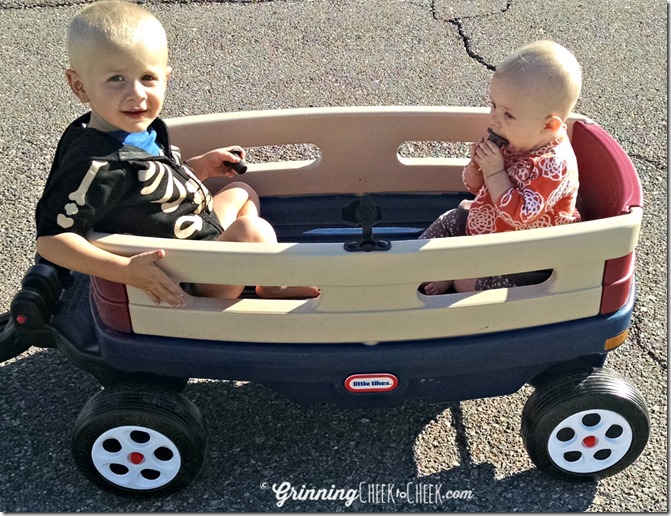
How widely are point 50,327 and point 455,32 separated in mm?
3138

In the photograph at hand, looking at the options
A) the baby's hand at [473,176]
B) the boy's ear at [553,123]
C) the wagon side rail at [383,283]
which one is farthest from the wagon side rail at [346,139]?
the wagon side rail at [383,283]

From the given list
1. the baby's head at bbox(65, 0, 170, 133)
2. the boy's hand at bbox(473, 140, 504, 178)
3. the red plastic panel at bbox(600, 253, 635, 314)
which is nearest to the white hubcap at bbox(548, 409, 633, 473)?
the red plastic panel at bbox(600, 253, 635, 314)

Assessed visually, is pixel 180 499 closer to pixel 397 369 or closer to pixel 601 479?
pixel 397 369

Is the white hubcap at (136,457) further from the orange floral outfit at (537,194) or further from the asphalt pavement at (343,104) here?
the orange floral outfit at (537,194)

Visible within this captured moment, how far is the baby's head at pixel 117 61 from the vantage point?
2.11 metres

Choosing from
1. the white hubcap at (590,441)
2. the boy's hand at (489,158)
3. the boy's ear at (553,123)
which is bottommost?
the white hubcap at (590,441)

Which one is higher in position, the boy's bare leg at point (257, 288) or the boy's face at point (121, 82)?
the boy's face at point (121, 82)

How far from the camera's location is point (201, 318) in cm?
216

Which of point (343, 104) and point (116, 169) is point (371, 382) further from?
point (343, 104)

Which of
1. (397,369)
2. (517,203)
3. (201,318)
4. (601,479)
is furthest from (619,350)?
(201,318)

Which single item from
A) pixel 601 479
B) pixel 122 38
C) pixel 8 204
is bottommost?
pixel 601 479

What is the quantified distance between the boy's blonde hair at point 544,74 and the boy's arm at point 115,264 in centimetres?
102

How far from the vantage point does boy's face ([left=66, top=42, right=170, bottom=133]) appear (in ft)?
6.97

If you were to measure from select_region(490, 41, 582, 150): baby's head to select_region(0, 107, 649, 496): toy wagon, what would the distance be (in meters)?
0.27
